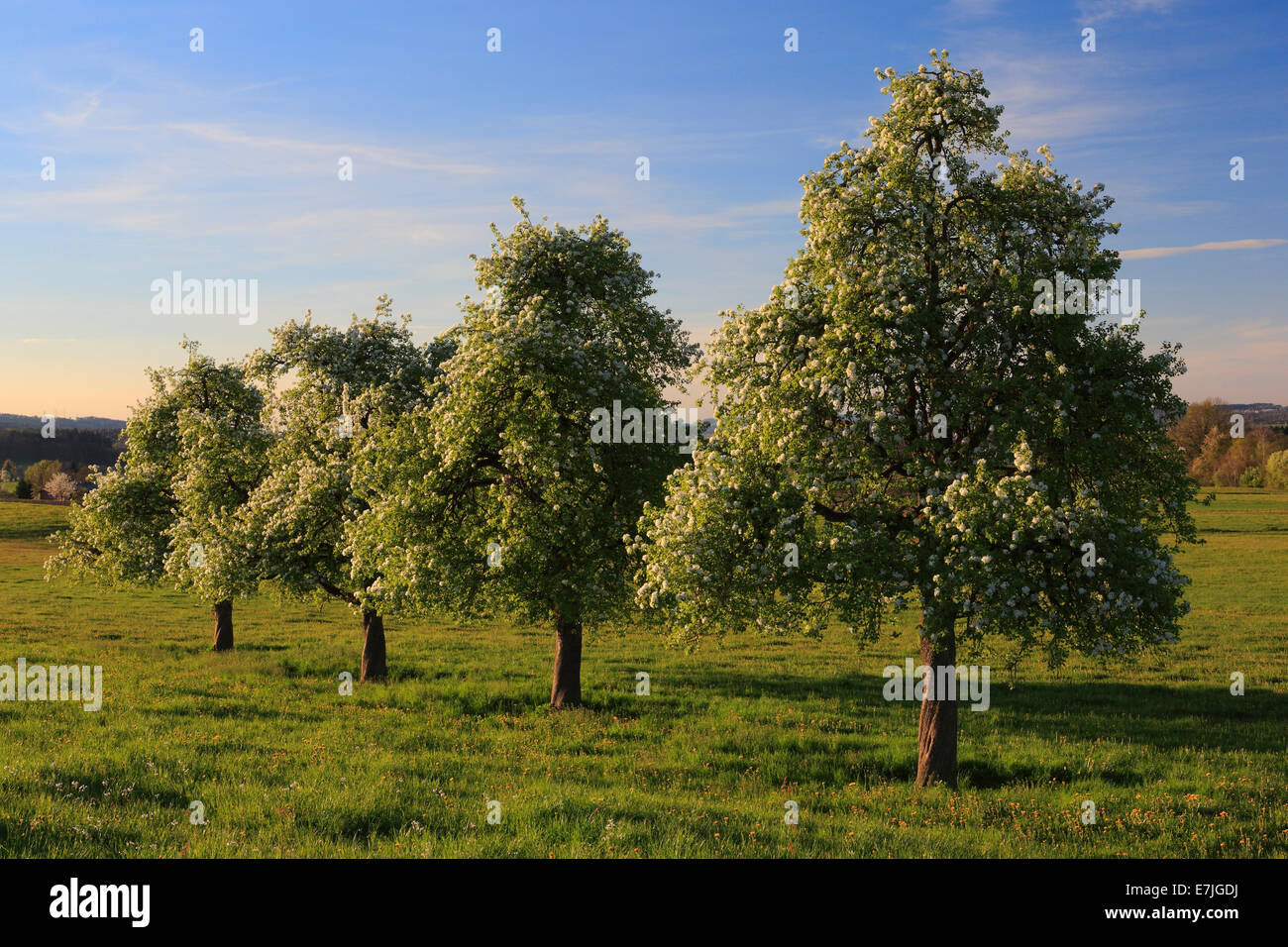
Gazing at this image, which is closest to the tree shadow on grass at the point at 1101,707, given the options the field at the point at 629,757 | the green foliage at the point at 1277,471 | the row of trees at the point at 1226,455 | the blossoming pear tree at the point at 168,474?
the field at the point at 629,757

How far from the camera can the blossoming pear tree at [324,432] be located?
Result: 28.6 m

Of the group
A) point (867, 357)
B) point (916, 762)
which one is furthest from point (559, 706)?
point (867, 357)

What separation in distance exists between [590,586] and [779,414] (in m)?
8.59

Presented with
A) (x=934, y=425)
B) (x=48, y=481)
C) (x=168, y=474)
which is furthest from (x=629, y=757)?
(x=48, y=481)

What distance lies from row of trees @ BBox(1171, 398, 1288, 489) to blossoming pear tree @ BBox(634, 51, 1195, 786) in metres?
125

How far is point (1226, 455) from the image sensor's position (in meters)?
138

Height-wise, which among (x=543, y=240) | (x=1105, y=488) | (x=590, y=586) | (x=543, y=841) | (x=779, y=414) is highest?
(x=543, y=240)

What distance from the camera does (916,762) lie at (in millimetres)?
21672

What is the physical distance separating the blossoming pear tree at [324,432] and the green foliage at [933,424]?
46.2 feet

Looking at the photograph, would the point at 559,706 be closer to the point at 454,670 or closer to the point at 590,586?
the point at 590,586

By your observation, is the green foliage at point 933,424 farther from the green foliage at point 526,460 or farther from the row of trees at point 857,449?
the green foliage at point 526,460

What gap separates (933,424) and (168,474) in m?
34.7

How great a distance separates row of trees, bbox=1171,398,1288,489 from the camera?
12631 cm

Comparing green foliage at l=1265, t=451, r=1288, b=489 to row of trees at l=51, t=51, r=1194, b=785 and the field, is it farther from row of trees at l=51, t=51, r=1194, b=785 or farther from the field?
row of trees at l=51, t=51, r=1194, b=785
